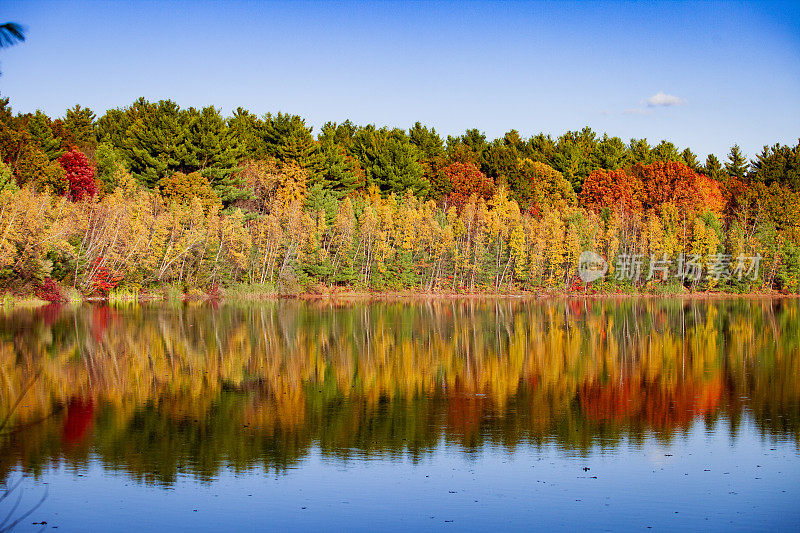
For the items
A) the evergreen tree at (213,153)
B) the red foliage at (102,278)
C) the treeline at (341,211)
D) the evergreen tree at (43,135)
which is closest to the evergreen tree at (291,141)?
the treeline at (341,211)

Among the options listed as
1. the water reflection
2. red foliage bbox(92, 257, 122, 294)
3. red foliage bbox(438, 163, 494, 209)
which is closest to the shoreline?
red foliage bbox(92, 257, 122, 294)

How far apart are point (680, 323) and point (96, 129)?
2232 inches

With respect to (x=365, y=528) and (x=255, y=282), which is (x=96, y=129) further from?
(x=365, y=528)

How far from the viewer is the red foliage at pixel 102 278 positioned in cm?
4456

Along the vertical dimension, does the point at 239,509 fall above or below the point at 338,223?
below

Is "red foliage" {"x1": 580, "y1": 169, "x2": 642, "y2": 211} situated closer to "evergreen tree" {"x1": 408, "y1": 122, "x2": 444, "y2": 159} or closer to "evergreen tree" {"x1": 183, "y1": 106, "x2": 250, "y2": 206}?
"evergreen tree" {"x1": 408, "y1": 122, "x2": 444, "y2": 159}

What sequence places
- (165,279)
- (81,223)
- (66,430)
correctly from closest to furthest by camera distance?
(66,430) → (81,223) → (165,279)

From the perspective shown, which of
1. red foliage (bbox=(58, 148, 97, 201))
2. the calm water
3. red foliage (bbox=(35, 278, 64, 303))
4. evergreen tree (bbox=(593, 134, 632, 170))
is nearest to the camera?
the calm water

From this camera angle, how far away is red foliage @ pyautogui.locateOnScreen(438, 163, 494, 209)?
72.1 m

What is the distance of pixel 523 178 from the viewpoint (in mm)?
76125

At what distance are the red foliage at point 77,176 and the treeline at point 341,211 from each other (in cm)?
10

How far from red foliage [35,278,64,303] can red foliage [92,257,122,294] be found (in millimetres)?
2635

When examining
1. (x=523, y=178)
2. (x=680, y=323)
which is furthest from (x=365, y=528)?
(x=523, y=178)

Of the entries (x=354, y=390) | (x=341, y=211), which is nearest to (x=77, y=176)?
(x=341, y=211)
